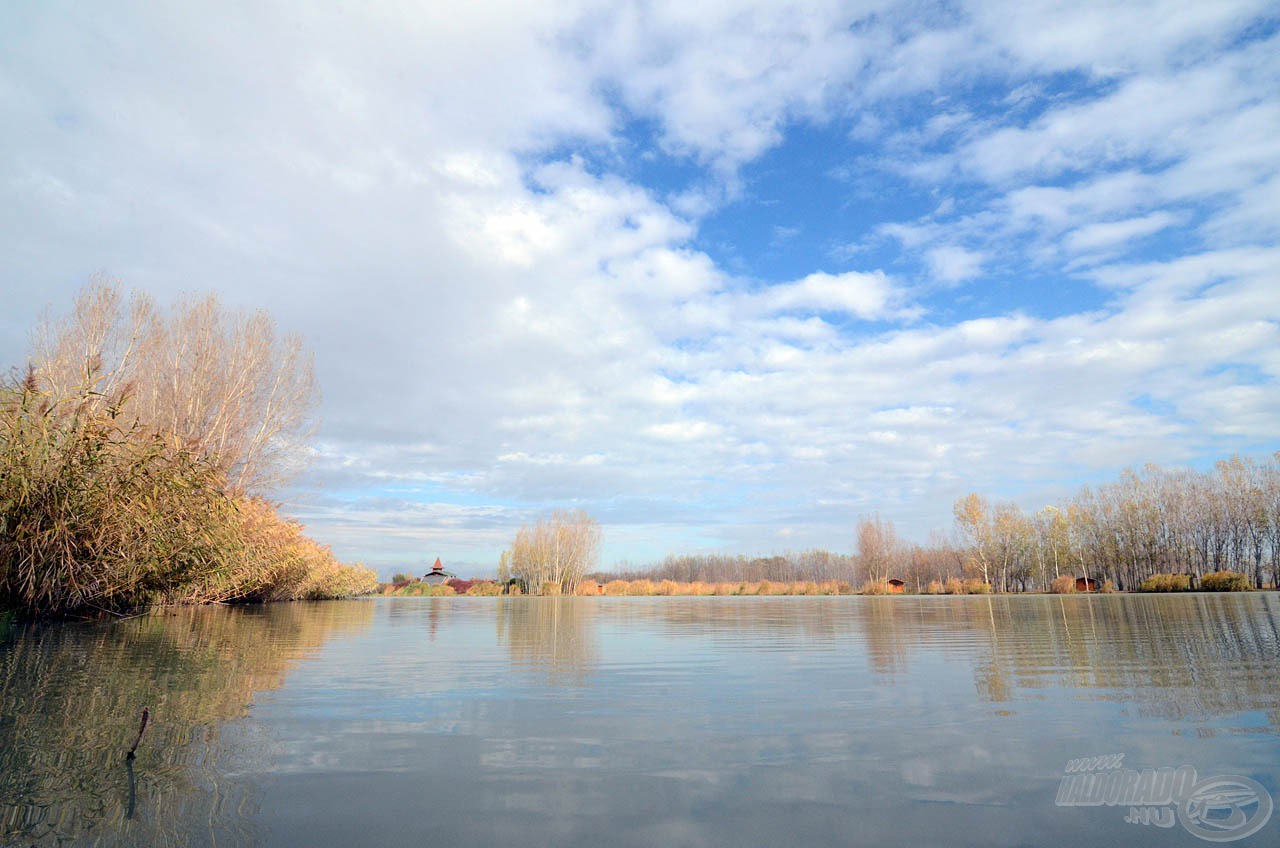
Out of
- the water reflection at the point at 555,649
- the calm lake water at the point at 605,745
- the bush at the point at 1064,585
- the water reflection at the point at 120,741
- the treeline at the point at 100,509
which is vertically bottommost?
the bush at the point at 1064,585

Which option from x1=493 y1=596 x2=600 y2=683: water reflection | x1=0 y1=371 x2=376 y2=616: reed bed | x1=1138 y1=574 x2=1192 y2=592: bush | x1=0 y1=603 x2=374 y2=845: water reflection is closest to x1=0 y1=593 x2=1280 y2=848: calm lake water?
x1=0 y1=603 x2=374 y2=845: water reflection

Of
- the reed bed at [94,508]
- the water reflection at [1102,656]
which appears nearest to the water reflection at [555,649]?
the water reflection at [1102,656]

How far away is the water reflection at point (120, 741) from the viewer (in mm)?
1931

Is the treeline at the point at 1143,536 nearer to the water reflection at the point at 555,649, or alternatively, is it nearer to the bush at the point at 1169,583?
the bush at the point at 1169,583

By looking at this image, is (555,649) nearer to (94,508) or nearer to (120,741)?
(120,741)

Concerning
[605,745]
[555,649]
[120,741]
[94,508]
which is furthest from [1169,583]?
[120,741]

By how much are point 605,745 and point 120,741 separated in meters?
2.11

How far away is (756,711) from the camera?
382cm

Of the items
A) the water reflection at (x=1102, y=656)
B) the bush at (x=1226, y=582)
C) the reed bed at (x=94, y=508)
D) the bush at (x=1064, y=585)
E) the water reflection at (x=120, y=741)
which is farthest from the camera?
the bush at (x=1064, y=585)

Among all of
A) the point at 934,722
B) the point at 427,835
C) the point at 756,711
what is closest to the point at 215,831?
the point at 427,835

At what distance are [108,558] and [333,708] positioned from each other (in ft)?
19.9

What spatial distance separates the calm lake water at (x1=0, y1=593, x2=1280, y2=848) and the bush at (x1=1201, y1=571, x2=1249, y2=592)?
4292cm

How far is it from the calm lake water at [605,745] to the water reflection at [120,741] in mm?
14

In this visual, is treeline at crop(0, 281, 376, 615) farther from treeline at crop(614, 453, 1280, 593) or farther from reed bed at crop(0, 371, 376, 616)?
treeline at crop(614, 453, 1280, 593)
